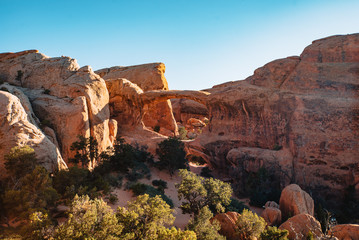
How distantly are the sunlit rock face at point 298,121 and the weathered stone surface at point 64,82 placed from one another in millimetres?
16603

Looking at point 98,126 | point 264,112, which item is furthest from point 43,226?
point 264,112

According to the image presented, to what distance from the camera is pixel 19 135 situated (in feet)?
53.3

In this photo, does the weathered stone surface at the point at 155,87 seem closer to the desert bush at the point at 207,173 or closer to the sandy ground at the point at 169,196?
the desert bush at the point at 207,173

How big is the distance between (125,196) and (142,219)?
9.91 metres

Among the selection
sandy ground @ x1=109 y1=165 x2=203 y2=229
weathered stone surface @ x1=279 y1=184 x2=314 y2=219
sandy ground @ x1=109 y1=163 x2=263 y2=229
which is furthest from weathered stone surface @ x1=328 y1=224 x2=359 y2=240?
sandy ground @ x1=109 y1=165 x2=203 y2=229

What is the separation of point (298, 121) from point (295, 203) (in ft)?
40.9

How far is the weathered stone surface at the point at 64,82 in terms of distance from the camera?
86.6 ft

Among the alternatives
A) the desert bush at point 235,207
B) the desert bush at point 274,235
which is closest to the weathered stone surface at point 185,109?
the desert bush at point 235,207

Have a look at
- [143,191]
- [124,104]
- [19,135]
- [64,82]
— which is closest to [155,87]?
[124,104]

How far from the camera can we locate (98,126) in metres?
26.8

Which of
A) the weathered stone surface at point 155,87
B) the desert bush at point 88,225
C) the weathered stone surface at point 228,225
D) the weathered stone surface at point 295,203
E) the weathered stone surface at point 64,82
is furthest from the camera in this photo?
the weathered stone surface at point 155,87

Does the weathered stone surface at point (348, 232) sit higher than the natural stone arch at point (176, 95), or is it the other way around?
the natural stone arch at point (176, 95)

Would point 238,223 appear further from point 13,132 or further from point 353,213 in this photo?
point 13,132

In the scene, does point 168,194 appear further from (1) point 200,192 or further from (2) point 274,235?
(2) point 274,235
